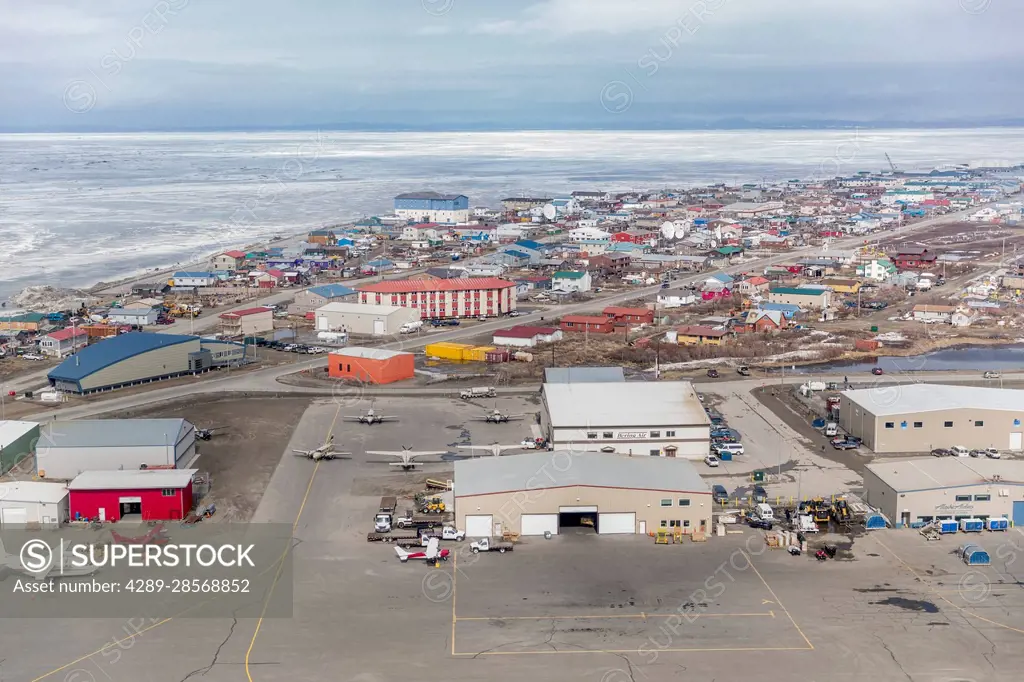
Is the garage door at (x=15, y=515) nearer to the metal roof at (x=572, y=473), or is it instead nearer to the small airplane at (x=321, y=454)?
the small airplane at (x=321, y=454)

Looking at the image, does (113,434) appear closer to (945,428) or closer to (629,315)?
(945,428)

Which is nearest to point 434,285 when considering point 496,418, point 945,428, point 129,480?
point 496,418

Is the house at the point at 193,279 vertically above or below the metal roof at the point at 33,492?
above

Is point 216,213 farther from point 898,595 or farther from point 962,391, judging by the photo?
point 898,595

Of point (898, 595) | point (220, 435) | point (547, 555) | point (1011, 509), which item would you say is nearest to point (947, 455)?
point (1011, 509)

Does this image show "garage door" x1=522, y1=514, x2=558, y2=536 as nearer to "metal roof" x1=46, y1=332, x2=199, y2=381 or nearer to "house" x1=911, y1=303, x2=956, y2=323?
"metal roof" x1=46, y1=332, x2=199, y2=381

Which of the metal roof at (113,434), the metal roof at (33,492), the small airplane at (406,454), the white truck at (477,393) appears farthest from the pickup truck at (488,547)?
the white truck at (477,393)
